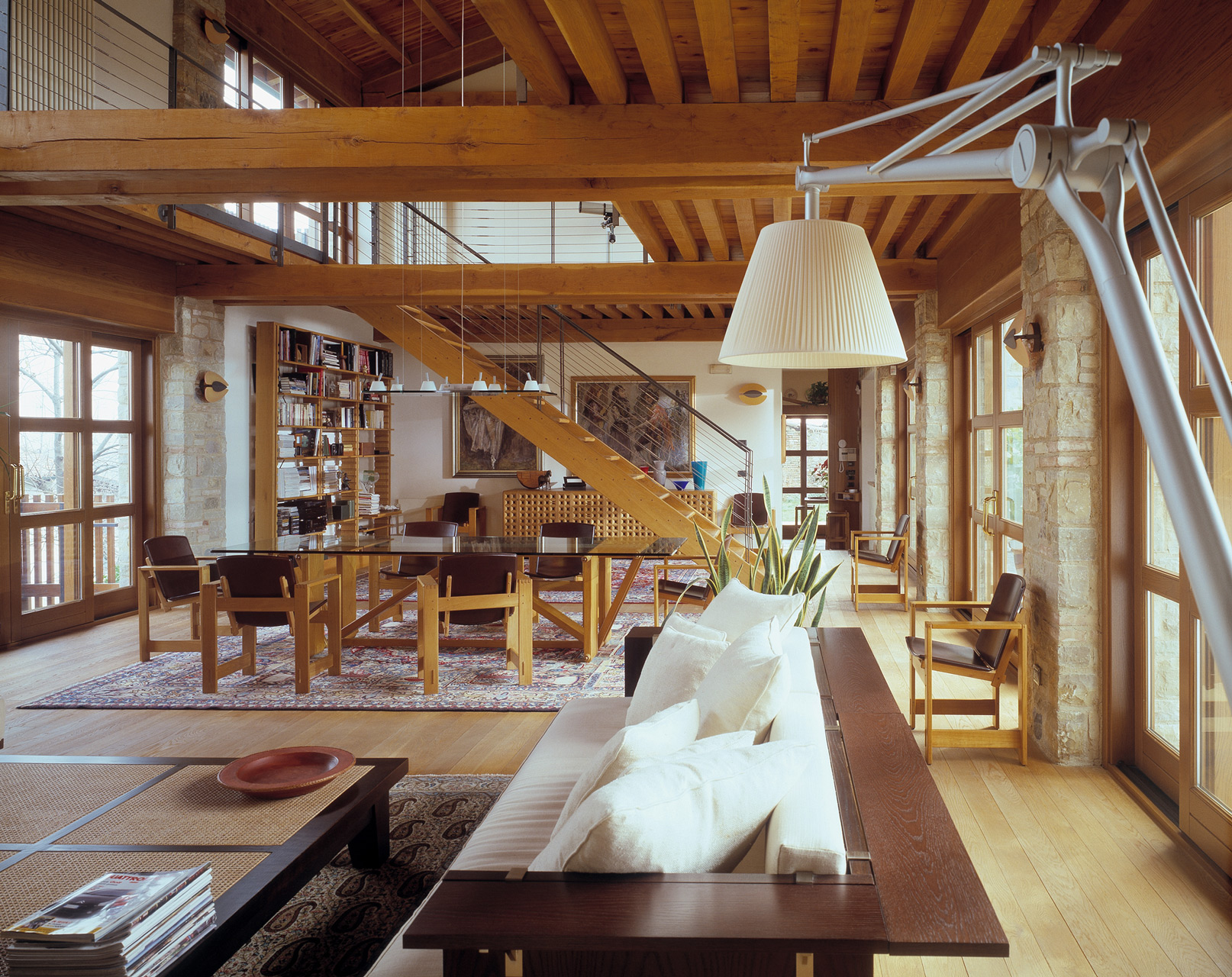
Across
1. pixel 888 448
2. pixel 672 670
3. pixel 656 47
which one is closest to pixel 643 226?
pixel 656 47

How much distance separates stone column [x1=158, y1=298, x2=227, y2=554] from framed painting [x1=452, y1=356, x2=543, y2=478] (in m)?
4.08

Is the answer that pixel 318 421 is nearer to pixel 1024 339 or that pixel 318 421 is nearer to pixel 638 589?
pixel 638 589

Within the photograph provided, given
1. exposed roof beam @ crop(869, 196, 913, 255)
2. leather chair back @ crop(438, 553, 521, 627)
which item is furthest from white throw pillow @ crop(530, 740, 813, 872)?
exposed roof beam @ crop(869, 196, 913, 255)

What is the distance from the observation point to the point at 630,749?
1.72 m

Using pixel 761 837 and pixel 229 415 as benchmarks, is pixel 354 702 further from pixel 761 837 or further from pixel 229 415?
Result: pixel 229 415

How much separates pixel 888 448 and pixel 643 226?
18.7ft

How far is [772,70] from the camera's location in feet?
12.0

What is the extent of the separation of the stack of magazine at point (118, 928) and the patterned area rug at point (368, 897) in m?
0.56

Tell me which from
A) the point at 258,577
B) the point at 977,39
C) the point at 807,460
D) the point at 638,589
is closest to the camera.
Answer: the point at 977,39

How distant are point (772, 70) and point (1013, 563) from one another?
3.60 meters

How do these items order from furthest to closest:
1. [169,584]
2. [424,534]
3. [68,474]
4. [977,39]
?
[424,534]
[68,474]
[169,584]
[977,39]

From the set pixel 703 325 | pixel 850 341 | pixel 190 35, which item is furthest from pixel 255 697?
pixel 703 325

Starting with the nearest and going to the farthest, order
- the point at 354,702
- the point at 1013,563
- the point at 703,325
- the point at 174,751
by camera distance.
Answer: the point at 174,751
the point at 354,702
the point at 1013,563
the point at 703,325

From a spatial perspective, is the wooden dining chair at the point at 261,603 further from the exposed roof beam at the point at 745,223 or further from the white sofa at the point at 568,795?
the exposed roof beam at the point at 745,223
